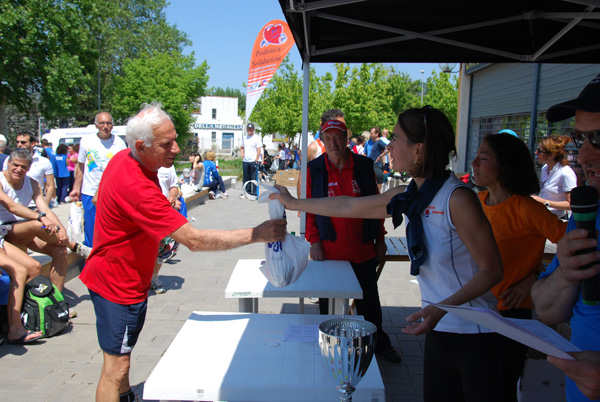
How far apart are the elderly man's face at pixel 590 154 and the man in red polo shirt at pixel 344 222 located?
6.83 ft

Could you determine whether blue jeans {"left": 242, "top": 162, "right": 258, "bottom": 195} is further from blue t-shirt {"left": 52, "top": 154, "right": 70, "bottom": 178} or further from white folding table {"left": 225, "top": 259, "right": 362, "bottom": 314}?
white folding table {"left": 225, "top": 259, "right": 362, "bottom": 314}

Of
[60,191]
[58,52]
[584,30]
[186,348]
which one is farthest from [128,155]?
[58,52]

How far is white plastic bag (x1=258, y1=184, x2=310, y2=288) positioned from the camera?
7.32ft

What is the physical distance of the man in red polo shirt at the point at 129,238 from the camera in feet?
7.34

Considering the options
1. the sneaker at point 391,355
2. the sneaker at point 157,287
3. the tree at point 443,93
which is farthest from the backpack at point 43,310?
the tree at point 443,93

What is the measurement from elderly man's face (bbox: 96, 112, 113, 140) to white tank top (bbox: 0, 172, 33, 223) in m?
1.04

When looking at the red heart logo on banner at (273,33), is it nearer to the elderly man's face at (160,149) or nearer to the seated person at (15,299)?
the seated person at (15,299)

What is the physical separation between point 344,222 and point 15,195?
348 centimetres

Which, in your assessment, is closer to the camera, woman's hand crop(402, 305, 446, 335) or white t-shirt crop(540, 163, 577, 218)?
woman's hand crop(402, 305, 446, 335)

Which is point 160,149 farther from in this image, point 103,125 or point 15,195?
point 103,125

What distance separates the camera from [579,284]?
1398 mm

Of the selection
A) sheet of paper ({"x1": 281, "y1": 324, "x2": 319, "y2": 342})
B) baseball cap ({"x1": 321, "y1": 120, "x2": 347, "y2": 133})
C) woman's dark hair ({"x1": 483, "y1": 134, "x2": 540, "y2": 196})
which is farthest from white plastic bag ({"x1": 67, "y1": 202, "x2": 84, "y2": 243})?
woman's dark hair ({"x1": 483, "y1": 134, "x2": 540, "y2": 196})

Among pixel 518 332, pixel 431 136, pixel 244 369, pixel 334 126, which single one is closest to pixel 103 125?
pixel 334 126

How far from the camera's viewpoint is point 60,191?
12.8 meters
